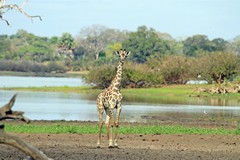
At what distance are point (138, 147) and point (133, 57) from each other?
110 m

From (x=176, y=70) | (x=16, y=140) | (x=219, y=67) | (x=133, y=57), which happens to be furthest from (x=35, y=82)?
(x=16, y=140)

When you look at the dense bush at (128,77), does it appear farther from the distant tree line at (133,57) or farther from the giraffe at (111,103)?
the giraffe at (111,103)

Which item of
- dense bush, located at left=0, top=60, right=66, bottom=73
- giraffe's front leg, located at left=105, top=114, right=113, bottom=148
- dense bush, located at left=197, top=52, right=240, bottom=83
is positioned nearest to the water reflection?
giraffe's front leg, located at left=105, top=114, right=113, bottom=148

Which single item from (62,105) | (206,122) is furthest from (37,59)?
(206,122)

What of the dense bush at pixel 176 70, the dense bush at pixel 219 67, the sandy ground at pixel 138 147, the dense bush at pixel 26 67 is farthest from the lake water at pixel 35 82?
the sandy ground at pixel 138 147

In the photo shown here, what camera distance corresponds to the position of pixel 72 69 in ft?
418

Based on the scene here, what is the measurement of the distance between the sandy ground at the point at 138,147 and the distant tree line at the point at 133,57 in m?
48.2

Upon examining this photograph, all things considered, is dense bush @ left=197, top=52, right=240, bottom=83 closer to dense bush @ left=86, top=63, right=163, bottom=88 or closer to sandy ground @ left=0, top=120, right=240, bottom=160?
dense bush @ left=86, top=63, right=163, bottom=88

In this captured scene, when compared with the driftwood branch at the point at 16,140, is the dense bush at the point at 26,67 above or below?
below

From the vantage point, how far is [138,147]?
20.1 meters

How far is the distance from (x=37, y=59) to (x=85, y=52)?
21534mm

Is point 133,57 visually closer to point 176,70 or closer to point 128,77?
point 176,70

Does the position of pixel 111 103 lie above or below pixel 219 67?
above

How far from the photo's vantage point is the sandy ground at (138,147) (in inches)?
694
